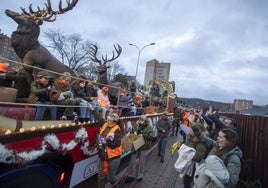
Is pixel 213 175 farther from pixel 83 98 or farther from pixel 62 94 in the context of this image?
pixel 83 98

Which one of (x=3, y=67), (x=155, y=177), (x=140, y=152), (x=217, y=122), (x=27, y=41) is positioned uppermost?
(x=27, y=41)

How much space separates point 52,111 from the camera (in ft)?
16.9

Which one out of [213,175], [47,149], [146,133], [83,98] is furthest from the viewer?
[146,133]

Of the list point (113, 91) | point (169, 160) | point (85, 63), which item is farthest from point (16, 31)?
point (85, 63)

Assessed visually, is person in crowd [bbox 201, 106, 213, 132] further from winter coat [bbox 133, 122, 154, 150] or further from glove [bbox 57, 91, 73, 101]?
glove [bbox 57, 91, 73, 101]

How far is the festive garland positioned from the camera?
3.12 m

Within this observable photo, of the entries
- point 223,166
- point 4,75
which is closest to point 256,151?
point 223,166

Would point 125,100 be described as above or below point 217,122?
above

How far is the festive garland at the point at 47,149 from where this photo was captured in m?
3.12

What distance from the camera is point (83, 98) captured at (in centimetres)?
628

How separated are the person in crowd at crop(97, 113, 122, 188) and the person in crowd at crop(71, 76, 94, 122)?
55cm

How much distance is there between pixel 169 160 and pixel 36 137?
313 inches

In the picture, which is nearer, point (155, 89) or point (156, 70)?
point (155, 89)

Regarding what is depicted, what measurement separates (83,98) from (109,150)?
1.56 meters
